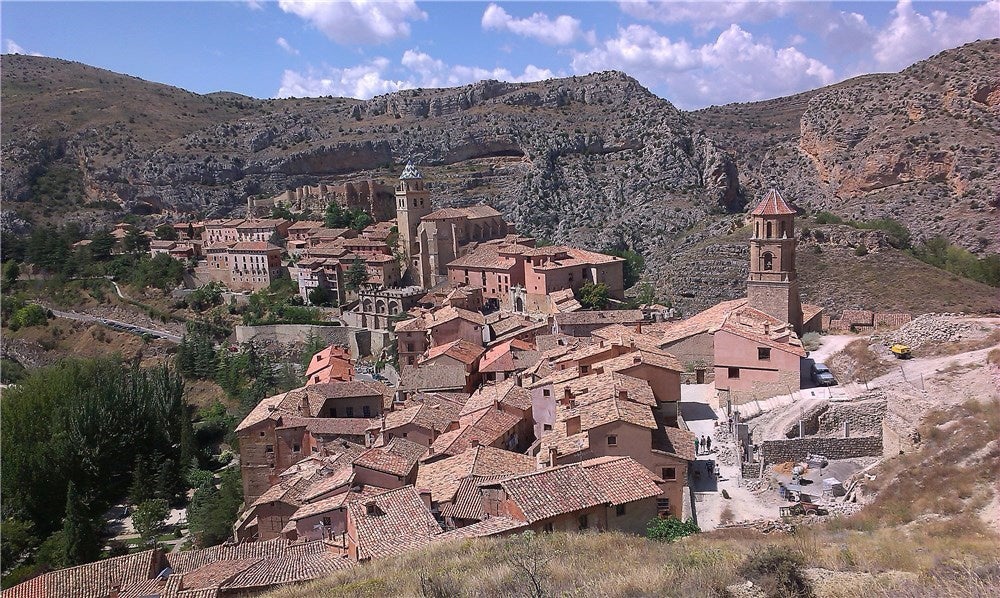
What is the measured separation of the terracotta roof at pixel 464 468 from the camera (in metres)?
16.1

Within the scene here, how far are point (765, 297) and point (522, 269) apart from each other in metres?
18.2

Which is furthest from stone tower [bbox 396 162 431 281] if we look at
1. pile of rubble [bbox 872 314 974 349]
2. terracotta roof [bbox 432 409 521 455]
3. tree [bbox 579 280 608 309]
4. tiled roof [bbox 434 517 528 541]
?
tiled roof [bbox 434 517 528 541]

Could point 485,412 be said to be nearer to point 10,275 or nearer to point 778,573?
point 778,573

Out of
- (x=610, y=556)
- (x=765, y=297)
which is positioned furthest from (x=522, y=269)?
(x=610, y=556)

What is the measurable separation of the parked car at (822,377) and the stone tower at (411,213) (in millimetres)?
30002

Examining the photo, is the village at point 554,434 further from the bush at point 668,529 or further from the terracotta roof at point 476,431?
the bush at point 668,529

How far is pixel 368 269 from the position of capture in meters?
46.6

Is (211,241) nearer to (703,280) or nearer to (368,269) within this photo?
(368,269)

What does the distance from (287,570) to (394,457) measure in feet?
20.8

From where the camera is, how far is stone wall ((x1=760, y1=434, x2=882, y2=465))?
17.0 m

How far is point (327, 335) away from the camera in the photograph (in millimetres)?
42188

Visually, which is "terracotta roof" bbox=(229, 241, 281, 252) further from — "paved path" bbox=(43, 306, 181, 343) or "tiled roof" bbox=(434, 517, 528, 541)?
"tiled roof" bbox=(434, 517, 528, 541)

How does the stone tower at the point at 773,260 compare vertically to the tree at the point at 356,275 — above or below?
above

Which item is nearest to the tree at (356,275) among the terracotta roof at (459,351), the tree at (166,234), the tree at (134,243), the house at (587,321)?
the terracotta roof at (459,351)
